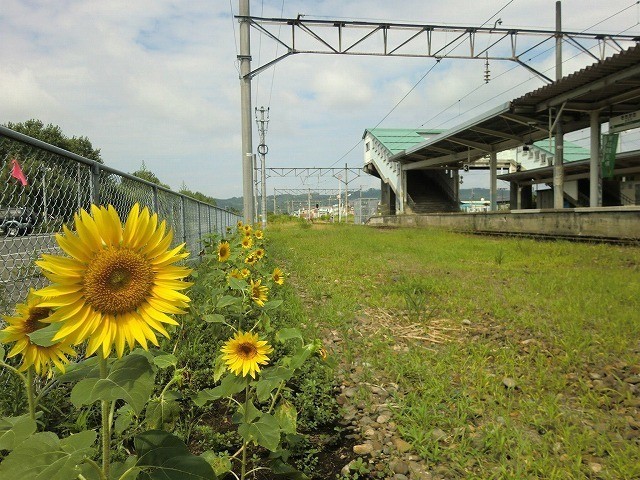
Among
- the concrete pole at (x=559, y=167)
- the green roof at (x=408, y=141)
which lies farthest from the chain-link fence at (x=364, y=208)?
the concrete pole at (x=559, y=167)

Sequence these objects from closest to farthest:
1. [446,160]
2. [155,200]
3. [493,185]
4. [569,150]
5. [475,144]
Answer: [155,200], [493,185], [475,144], [446,160], [569,150]

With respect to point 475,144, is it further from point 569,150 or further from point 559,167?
point 569,150

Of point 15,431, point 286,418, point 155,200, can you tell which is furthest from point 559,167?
point 15,431

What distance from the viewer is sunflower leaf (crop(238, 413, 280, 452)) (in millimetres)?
1451

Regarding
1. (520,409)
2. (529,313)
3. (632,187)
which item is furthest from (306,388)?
(632,187)

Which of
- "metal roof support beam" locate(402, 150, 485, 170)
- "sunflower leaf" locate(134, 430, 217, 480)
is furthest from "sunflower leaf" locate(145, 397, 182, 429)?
"metal roof support beam" locate(402, 150, 485, 170)

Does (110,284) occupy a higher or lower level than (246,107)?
lower

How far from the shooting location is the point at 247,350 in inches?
62.7

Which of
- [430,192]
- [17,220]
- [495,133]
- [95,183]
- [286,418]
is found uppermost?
[495,133]

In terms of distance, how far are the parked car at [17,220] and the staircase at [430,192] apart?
2924cm

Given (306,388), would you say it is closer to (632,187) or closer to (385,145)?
(632,187)

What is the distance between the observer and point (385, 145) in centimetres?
→ 3241

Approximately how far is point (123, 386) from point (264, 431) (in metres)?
0.73

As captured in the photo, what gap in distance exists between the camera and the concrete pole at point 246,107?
1150 cm
